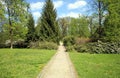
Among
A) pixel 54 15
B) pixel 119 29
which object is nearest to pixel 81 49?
pixel 119 29

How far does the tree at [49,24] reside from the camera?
40.8m

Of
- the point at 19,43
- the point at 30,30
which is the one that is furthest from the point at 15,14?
the point at 19,43

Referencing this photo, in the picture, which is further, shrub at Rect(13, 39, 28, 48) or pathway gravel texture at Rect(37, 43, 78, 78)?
shrub at Rect(13, 39, 28, 48)

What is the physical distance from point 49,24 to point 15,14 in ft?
25.5

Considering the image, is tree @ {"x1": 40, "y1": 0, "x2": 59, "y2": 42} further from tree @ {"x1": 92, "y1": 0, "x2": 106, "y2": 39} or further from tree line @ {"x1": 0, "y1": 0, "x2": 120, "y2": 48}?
tree @ {"x1": 92, "y1": 0, "x2": 106, "y2": 39}

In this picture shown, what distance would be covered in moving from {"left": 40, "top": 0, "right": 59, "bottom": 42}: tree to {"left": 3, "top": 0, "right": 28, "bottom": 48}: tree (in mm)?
4516

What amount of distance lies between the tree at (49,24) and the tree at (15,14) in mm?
4516

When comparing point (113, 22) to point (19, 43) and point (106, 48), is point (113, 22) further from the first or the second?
point (19, 43)

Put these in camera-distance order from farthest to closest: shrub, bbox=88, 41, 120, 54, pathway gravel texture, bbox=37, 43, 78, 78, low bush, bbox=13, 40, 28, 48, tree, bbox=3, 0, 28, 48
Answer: low bush, bbox=13, 40, 28, 48
tree, bbox=3, 0, 28, 48
shrub, bbox=88, 41, 120, 54
pathway gravel texture, bbox=37, 43, 78, 78

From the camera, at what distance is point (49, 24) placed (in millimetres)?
41688

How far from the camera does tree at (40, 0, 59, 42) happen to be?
40844mm

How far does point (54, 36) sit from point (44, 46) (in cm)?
582

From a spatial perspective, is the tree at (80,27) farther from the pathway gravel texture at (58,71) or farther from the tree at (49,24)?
the pathway gravel texture at (58,71)

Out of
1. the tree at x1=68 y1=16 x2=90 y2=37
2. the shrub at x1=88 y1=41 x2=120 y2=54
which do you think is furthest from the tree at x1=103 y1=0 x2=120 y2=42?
the tree at x1=68 y1=16 x2=90 y2=37
